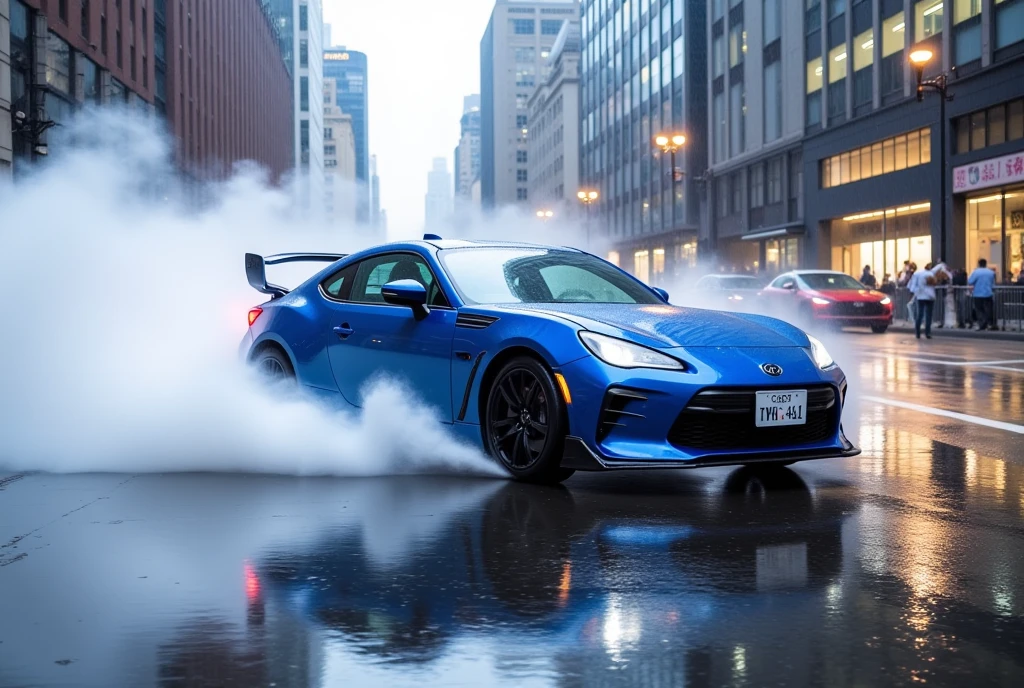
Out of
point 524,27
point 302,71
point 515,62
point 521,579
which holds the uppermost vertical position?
point 524,27

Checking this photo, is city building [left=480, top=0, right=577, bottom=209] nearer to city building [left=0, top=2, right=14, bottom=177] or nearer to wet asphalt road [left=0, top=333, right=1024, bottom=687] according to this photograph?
city building [left=0, top=2, right=14, bottom=177]

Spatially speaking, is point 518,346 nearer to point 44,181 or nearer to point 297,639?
point 297,639

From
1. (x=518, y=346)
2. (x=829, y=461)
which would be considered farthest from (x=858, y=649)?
(x=829, y=461)

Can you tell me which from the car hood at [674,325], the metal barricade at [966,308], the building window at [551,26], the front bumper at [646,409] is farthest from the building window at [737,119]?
the building window at [551,26]

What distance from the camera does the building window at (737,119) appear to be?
56.3 metres

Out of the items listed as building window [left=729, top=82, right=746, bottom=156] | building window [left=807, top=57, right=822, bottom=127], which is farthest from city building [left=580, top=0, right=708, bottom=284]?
building window [left=807, top=57, right=822, bottom=127]

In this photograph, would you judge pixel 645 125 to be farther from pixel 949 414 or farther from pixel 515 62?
pixel 515 62

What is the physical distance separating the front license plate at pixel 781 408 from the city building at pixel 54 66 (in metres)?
28.3

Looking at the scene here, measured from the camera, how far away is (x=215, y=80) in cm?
7112

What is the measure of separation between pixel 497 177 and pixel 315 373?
179421mm

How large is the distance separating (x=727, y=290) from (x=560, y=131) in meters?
93.7

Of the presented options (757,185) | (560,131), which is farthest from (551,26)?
(757,185)

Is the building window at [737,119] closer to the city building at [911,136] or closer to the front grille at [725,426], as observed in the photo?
the city building at [911,136]

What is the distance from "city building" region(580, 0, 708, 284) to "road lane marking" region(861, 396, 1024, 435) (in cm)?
4699
